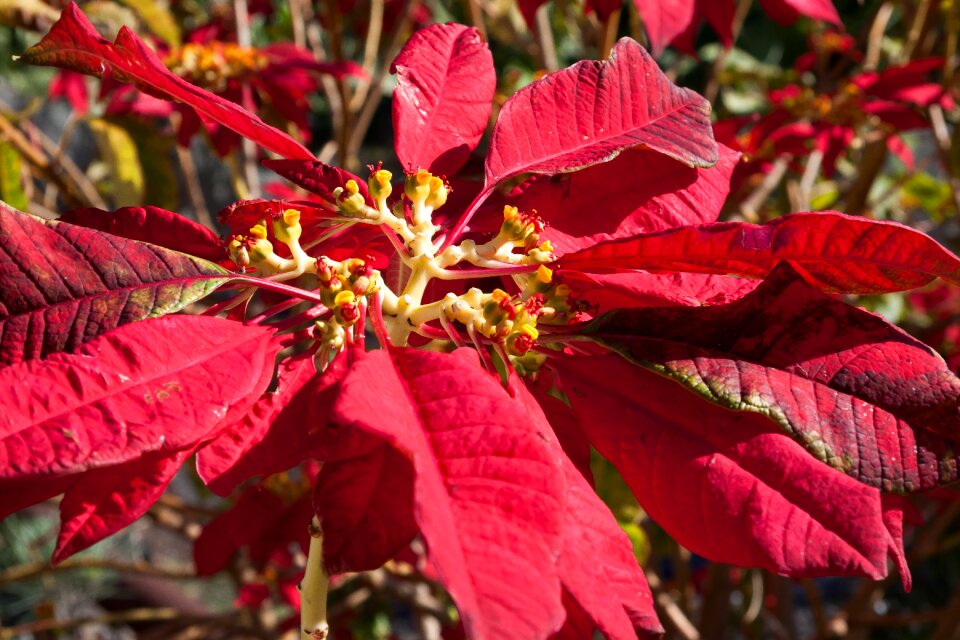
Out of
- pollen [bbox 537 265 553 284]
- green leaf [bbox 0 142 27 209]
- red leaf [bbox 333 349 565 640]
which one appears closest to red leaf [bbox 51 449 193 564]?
red leaf [bbox 333 349 565 640]

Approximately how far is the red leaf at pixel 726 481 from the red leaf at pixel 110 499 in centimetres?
23

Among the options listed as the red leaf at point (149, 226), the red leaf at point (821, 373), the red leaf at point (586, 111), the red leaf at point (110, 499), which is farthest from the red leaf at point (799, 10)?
the red leaf at point (110, 499)

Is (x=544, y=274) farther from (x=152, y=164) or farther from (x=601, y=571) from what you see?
(x=152, y=164)

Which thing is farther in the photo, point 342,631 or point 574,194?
point 342,631

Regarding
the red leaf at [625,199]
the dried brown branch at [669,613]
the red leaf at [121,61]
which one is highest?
the red leaf at [121,61]

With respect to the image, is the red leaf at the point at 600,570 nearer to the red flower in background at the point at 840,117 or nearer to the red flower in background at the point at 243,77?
the red flower in background at the point at 840,117

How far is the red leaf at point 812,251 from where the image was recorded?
482mm

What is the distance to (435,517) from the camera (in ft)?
1.18

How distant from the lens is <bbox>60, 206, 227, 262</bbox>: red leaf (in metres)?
0.58

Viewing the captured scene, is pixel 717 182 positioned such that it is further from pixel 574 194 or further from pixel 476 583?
pixel 476 583

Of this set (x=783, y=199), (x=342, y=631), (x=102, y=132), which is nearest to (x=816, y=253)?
(x=102, y=132)

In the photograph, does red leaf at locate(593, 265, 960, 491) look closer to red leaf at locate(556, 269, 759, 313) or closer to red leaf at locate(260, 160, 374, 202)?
red leaf at locate(556, 269, 759, 313)

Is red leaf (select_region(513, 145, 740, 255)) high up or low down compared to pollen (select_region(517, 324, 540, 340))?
up

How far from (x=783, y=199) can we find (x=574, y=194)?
49.7 inches
